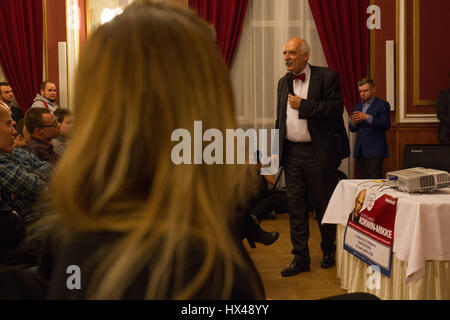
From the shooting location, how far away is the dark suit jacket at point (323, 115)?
3021 millimetres

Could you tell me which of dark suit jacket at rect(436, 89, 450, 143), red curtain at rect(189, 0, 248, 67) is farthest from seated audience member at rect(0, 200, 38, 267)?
dark suit jacket at rect(436, 89, 450, 143)

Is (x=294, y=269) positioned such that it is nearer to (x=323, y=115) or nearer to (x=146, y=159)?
(x=323, y=115)

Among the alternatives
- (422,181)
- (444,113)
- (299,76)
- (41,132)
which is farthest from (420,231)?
(444,113)

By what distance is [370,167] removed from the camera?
475 centimetres

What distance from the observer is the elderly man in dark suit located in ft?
10.0

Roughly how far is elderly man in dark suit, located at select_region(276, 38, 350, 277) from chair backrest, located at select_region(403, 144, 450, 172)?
48cm

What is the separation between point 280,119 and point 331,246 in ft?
3.31

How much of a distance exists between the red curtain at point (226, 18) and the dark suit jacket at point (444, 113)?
257cm

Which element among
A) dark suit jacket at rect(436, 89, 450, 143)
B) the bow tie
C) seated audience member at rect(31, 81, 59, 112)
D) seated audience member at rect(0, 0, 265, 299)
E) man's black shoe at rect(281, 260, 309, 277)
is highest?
seated audience member at rect(31, 81, 59, 112)

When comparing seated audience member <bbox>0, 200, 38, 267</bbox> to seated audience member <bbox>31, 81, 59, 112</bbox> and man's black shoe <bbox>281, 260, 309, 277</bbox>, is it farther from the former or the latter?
seated audience member <bbox>31, 81, 59, 112</bbox>

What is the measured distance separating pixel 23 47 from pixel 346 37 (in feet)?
13.5

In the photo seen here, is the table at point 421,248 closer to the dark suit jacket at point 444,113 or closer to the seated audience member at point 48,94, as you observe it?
the dark suit jacket at point 444,113

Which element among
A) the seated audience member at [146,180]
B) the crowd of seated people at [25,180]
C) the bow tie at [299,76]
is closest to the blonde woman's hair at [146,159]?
the seated audience member at [146,180]
